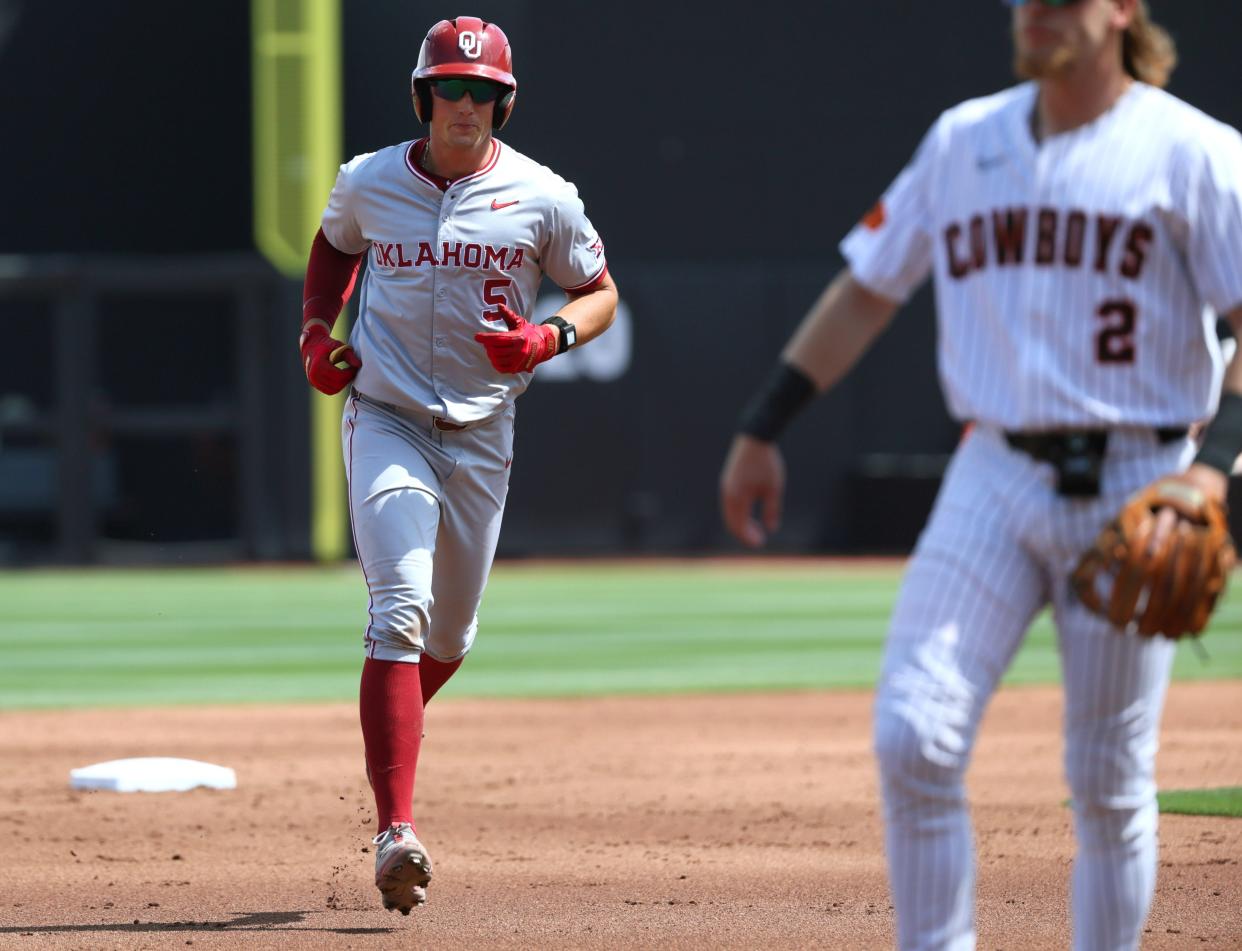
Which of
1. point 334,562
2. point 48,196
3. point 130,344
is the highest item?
point 48,196

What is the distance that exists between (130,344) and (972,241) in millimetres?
17216

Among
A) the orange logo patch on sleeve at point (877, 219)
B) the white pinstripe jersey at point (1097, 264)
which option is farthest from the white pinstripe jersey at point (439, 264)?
the white pinstripe jersey at point (1097, 264)

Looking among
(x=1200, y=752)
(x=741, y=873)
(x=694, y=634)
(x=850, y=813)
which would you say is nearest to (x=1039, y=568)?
(x=741, y=873)

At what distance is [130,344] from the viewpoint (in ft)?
64.3

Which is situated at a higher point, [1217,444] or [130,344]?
[1217,444]

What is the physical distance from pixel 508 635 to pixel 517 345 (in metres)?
7.93

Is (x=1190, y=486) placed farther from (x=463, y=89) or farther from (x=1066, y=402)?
(x=463, y=89)

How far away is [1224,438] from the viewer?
3164mm

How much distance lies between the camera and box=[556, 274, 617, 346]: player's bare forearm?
204 inches

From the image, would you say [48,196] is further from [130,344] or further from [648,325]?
[648,325]

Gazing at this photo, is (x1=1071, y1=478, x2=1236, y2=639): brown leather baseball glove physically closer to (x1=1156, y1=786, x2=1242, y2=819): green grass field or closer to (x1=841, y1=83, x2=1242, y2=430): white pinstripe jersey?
(x1=841, y1=83, x2=1242, y2=430): white pinstripe jersey

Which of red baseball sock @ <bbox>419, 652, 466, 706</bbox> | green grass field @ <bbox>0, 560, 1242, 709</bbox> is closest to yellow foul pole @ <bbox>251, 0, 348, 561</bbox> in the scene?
green grass field @ <bbox>0, 560, 1242, 709</bbox>

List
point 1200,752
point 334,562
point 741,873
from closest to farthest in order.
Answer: point 741,873
point 1200,752
point 334,562

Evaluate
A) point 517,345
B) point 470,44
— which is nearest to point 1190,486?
point 517,345
